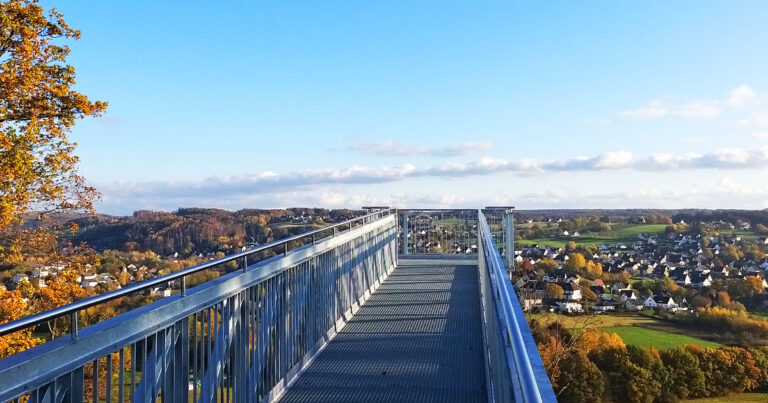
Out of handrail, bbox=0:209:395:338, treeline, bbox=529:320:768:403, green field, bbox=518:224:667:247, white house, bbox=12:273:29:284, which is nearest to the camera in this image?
handrail, bbox=0:209:395:338

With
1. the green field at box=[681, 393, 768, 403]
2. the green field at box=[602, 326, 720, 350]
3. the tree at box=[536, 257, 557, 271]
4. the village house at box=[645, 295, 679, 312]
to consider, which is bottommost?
the green field at box=[681, 393, 768, 403]

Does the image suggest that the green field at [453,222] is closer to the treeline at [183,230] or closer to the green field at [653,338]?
the treeline at [183,230]

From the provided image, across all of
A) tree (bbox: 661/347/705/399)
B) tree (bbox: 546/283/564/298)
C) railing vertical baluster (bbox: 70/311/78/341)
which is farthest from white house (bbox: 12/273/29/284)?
tree (bbox: 661/347/705/399)

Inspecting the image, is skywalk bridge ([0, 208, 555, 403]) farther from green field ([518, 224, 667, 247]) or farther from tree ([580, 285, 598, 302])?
green field ([518, 224, 667, 247])

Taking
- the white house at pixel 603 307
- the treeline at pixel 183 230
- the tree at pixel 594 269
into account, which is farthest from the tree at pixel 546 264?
the treeline at pixel 183 230

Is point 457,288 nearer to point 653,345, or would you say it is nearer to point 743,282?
point 653,345

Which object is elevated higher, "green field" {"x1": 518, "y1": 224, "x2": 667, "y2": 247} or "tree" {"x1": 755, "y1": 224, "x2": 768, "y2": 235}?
"tree" {"x1": 755, "y1": 224, "x2": 768, "y2": 235}

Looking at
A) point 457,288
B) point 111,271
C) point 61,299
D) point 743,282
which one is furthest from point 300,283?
point 743,282
